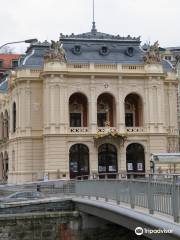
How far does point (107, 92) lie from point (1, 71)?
46.8 meters

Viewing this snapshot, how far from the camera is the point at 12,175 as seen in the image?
57344 millimetres

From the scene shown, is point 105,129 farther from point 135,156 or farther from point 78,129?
point 135,156

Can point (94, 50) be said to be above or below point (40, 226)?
above

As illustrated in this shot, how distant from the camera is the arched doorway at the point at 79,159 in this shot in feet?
175

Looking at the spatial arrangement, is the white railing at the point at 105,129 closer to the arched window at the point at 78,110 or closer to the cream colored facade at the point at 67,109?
the cream colored facade at the point at 67,109

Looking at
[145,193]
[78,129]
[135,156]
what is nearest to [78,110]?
[78,129]

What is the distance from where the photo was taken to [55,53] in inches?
2110

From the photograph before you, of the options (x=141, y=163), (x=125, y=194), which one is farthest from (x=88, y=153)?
(x=125, y=194)

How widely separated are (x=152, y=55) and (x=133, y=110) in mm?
6688

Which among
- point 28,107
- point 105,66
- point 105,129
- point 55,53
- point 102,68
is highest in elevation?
point 55,53

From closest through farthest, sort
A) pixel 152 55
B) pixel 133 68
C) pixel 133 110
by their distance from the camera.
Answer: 1. pixel 133 68
2. pixel 152 55
3. pixel 133 110

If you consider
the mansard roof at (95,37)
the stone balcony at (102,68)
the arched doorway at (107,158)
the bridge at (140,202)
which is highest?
the mansard roof at (95,37)

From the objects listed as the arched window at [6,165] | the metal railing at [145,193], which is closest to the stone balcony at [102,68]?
the arched window at [6,165]

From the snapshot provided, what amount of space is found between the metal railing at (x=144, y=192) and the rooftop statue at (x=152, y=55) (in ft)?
91.5
